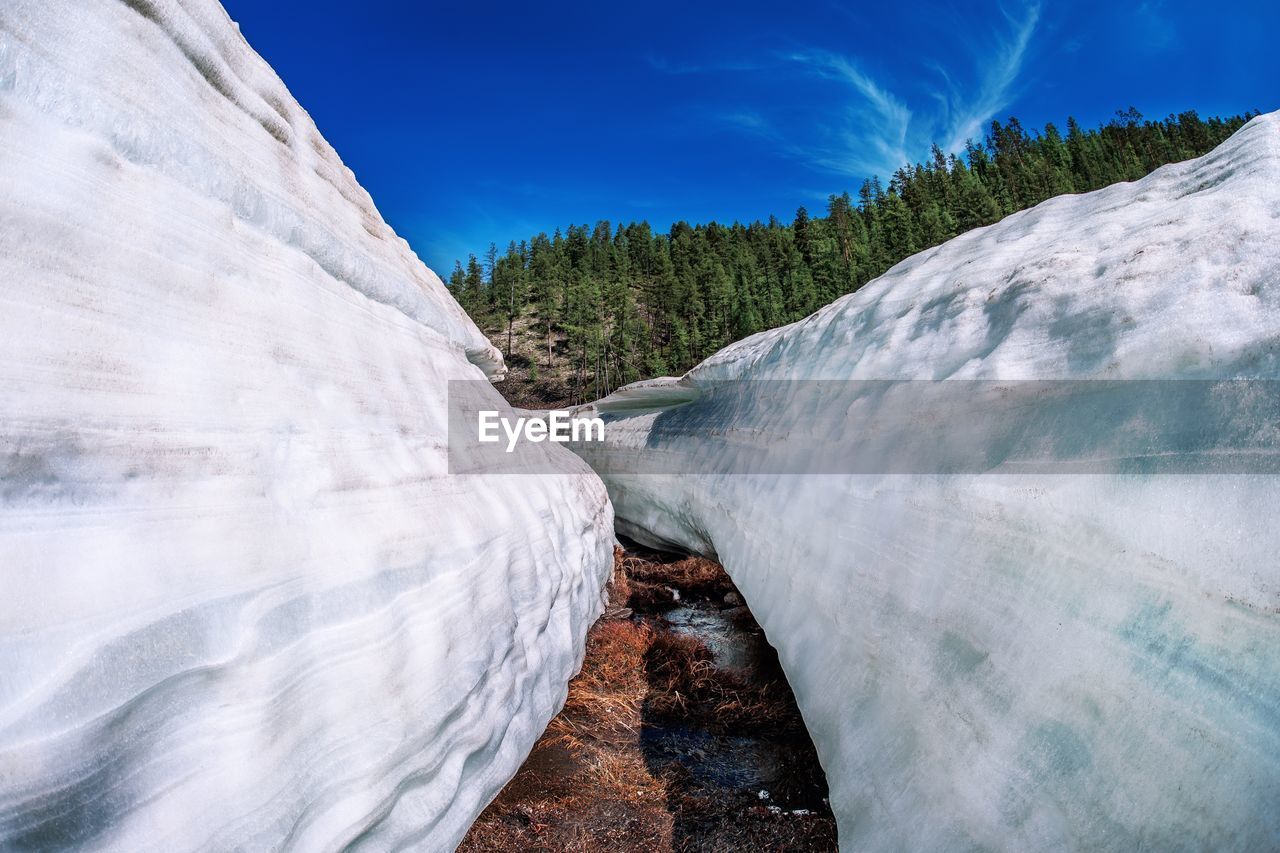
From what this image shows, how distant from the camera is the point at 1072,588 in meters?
1.64

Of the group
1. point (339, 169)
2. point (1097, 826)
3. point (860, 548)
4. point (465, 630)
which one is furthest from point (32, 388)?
point (860, 548)

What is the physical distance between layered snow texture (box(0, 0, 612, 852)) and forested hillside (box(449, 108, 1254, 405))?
39.3 m

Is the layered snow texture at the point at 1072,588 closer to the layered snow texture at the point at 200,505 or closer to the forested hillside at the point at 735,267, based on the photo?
the layered snow texture at the point at 200,505

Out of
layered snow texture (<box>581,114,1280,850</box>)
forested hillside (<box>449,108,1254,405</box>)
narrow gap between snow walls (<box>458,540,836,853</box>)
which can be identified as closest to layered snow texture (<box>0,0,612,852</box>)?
narrow gap between snow walls (<box>458,540,836,853</box>)

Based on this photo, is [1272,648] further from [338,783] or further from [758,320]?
[758,320]

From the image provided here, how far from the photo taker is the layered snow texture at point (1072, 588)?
1.32 m

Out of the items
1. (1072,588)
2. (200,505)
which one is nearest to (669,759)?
(1072,588)

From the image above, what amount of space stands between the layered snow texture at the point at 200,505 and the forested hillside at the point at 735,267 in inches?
1547

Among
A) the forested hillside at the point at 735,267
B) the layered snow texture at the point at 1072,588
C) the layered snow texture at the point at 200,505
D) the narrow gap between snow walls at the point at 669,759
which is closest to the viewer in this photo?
the layered snow texture at the point at 200,505

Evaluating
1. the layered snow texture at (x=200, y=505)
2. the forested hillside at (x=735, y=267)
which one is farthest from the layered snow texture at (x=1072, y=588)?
the forested hillside at (x=735, y=267)

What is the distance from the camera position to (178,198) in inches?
59.6

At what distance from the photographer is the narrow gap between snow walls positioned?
2.27 meters

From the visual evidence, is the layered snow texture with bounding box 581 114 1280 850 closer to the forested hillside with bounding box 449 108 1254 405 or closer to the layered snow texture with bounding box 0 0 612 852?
the layered snow texture with bounding box 0 0 612 852

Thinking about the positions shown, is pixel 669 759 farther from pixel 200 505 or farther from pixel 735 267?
pixel 735 267
